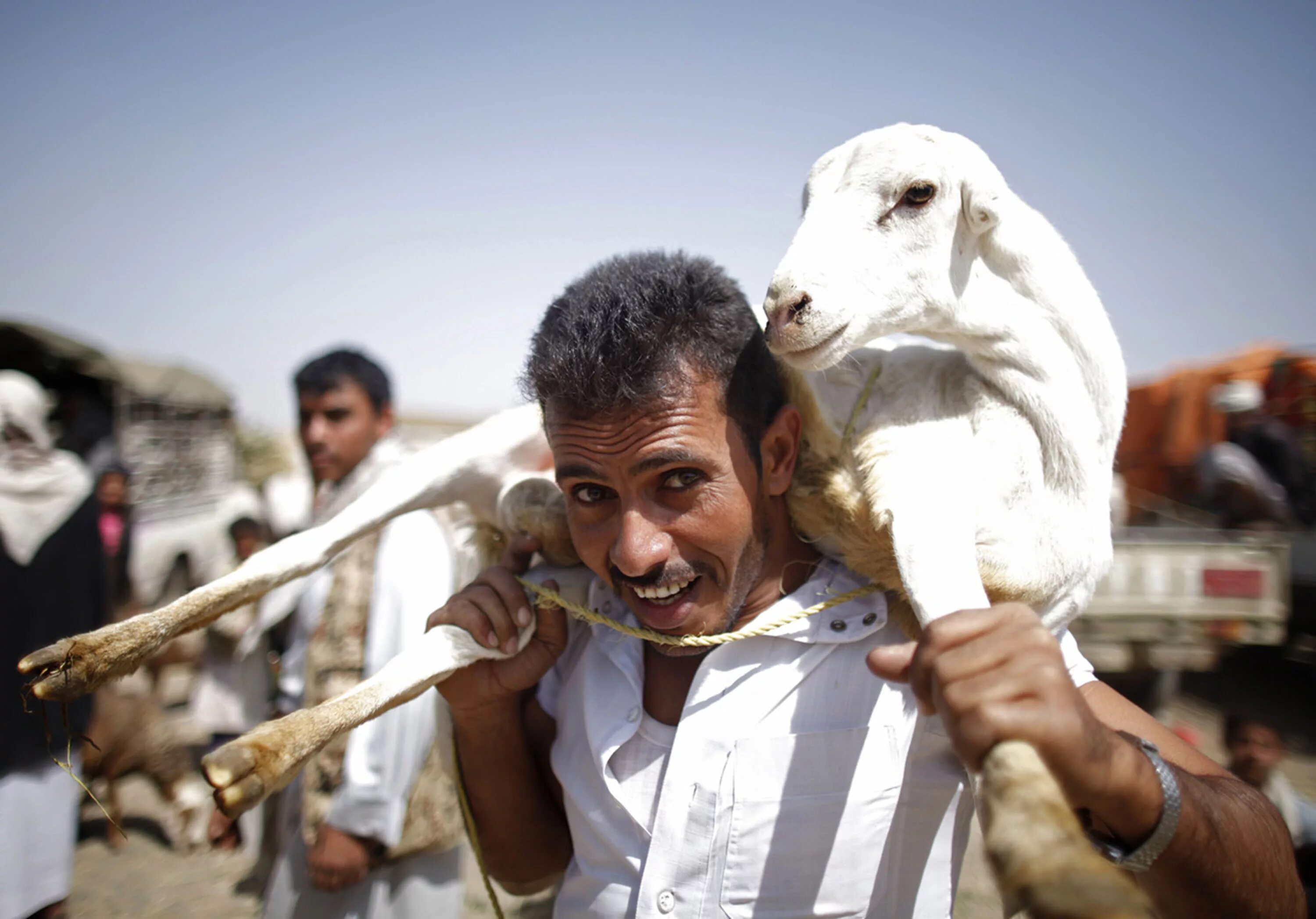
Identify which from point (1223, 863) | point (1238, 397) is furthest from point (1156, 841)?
point (1238, 397)

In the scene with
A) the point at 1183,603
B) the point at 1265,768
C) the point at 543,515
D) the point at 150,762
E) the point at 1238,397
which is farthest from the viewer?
the point at 1238,397

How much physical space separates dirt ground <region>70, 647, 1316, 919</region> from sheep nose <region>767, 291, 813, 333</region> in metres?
3.57

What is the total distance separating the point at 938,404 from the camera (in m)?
1.39

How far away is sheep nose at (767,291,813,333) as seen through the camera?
4.14 feet

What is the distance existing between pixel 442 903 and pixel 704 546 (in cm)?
211

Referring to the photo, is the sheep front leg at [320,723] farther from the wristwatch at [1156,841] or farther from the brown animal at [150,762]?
the brown animal at [150,762]

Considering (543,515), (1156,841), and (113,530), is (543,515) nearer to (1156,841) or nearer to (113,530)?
(1156,841)

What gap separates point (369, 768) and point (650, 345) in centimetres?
189

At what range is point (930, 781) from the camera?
145 cm

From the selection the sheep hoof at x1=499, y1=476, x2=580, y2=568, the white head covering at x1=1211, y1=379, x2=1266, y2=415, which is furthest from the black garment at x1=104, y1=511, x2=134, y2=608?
the white head covering at x1=1211, y1=379, x2=1266, y2=415

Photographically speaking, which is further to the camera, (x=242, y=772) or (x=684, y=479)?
(x=684, y=479)

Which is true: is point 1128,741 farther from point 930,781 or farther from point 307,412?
point 307,412

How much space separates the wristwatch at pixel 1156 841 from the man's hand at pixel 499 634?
1.14 m

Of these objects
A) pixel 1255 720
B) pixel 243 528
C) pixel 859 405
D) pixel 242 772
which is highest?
pixel 859 405
